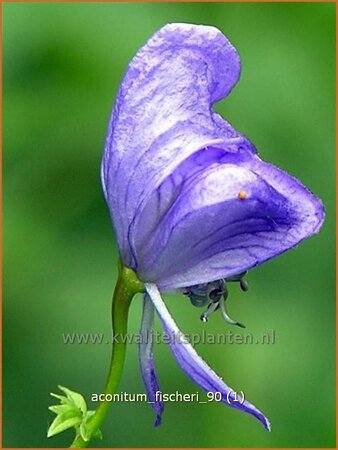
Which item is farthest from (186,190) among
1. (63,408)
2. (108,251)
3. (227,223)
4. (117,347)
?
(108,251)

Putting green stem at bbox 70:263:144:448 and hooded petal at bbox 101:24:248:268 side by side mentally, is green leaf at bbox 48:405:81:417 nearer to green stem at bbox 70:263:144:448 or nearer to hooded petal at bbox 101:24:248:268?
green stem at bbox 70:263:144:448

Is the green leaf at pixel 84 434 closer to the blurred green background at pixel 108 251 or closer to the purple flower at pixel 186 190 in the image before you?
the purple flower at pixel 186 190

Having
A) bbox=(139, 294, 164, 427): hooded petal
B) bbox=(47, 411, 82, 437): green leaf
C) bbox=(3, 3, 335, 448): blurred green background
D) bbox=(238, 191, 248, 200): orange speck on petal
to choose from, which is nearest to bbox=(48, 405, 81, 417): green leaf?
bbox=(47, 411, 82, 437): green leaf

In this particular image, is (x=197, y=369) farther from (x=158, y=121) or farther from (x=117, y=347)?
(x=158, y=121)

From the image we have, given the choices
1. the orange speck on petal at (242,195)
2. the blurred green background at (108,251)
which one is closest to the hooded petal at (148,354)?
the orange speck on petal at (242,195)

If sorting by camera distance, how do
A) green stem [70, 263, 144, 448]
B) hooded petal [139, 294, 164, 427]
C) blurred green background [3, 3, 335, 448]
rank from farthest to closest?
blurred green background [3, 3, 335, 448], hooded petal [139, 294, 164, 427], green stem [70, 263, 144, 448]
